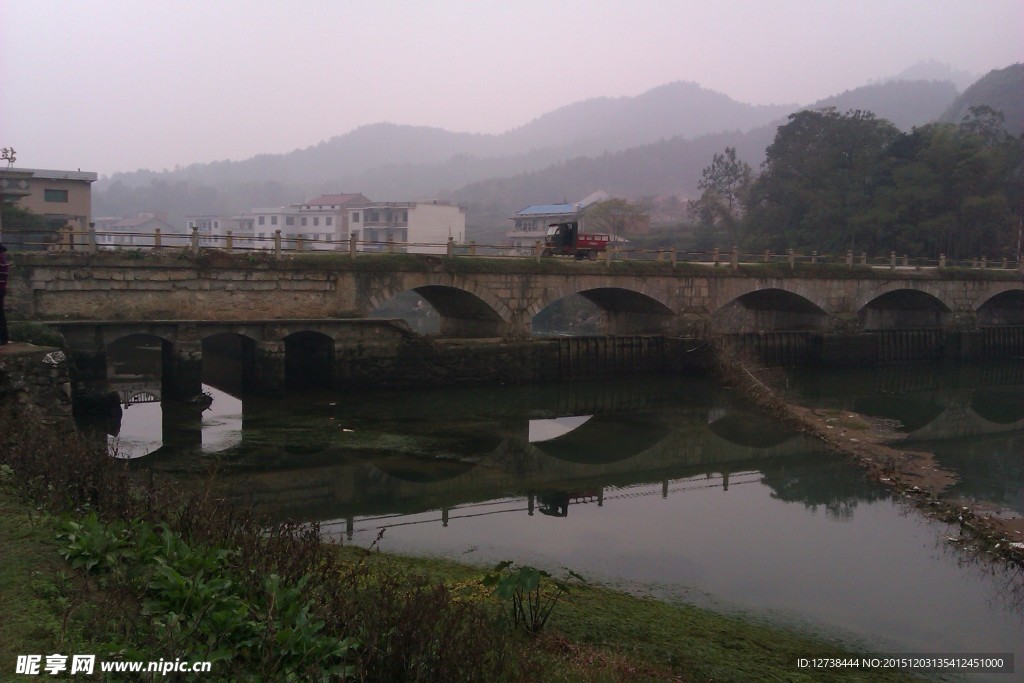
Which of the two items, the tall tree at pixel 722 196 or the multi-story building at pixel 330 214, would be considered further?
the multi-story building at pixel 330 214

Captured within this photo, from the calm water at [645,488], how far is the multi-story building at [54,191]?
2441cm

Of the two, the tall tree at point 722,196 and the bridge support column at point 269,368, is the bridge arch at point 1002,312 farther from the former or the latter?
the bridge support column at point 269,368

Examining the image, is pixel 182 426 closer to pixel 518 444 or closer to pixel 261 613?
pixel 518 444

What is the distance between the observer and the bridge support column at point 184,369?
2228 cm

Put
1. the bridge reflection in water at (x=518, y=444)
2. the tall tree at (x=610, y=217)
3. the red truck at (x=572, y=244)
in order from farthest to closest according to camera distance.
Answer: the tall tree at (x=610, y=217)
the red truck at (x=572, y=244)
the bridge reflection in water at (x=518, y=444)

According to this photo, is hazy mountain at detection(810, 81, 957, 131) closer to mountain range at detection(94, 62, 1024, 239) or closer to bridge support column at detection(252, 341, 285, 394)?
mountain range at detection(94, 62, 1024, 239)

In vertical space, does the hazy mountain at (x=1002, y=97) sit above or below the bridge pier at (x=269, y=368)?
above

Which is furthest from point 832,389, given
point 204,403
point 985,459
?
point 204,403

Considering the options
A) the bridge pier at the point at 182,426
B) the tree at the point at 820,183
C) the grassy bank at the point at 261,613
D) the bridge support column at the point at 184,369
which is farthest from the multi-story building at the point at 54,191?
the tree at the point at 820,183

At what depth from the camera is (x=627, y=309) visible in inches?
1320

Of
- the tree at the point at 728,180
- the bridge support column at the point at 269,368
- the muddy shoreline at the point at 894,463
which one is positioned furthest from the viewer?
the tree at the point at 728,180

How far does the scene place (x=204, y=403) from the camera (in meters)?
22.8

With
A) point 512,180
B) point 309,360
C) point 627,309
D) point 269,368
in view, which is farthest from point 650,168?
point 269,368

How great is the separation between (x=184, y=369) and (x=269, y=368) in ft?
7.16
